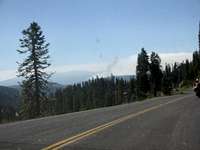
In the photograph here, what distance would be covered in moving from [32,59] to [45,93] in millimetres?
4396

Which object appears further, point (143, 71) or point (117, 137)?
point (143, 71)

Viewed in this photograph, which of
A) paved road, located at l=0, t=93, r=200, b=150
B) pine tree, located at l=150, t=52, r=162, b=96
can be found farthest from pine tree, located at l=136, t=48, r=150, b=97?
paved road, located at l=0, t=93, r=200, b=150

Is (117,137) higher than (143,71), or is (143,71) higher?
(143,71)

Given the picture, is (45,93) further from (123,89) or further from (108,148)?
(123,89)

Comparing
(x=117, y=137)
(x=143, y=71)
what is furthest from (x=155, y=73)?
(x=117, y=137)

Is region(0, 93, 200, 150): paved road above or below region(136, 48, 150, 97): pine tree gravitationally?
below

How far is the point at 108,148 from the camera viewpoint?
1010 centimetres

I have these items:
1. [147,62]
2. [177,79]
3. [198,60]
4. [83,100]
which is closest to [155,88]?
[147,62]

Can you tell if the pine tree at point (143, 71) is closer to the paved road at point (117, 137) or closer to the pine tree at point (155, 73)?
the pine tree at point (155, 73)

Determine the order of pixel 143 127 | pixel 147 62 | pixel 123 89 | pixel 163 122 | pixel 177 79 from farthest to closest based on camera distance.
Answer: pixel 123 89 < pixel 177 79 < pixel 147 62 < pixel 163 122 < pixel 143 127

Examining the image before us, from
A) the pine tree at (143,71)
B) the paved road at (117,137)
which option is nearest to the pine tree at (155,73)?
the pine tree at (143,71)

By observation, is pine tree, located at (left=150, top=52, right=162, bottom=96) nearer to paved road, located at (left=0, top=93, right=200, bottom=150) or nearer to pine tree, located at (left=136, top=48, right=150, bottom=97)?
pine tree, located at (left=136, top=48, right=150, bottom=97)

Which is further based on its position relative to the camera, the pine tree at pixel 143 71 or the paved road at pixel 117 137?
the pine tree at pixel 143 71

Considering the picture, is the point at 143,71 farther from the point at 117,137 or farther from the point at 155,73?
the point at 117,137
